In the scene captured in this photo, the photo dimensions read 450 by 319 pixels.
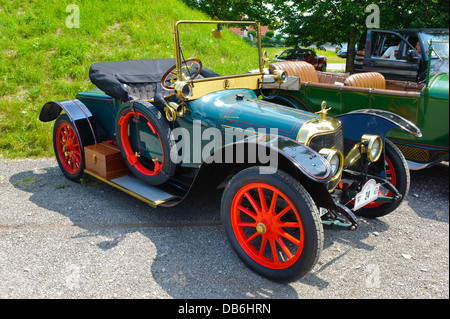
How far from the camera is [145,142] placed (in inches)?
152

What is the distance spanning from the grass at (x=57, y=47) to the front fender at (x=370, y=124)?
4500 mm

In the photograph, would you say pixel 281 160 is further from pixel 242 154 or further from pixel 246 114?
pixel 246 114

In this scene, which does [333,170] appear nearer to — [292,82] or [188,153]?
[188,153]

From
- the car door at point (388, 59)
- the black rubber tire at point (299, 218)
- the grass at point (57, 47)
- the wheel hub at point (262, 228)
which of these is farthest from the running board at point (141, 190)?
the car door at point (388, 59)

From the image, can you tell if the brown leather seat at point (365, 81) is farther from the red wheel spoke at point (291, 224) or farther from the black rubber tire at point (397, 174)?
the red wheel spoke at point (291, 224)

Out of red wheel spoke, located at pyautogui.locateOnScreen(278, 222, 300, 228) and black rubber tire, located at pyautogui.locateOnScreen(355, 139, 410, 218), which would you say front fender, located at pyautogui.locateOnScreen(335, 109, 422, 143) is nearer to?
black rubber tire, located at pyautogui.locateOnScreen(355, 139, 410, 218)

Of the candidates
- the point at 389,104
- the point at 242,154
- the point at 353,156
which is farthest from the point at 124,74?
the point at 389,104

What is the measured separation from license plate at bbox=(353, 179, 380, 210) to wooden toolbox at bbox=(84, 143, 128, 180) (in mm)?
2484

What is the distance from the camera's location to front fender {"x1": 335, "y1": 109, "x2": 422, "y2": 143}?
11.0 ft

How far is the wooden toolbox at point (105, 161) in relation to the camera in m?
4.02

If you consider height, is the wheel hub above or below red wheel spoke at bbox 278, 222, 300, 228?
below

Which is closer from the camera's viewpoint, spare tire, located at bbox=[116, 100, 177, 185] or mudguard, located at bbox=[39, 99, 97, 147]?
spare tire, located at bbox=[116, 100, 177, 185]

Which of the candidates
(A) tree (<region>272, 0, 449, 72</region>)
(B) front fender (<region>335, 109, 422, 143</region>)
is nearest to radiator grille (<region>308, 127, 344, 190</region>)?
(B) front fender (<region>335, 109, 422, 143</region>)

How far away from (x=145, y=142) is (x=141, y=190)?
0.50m
